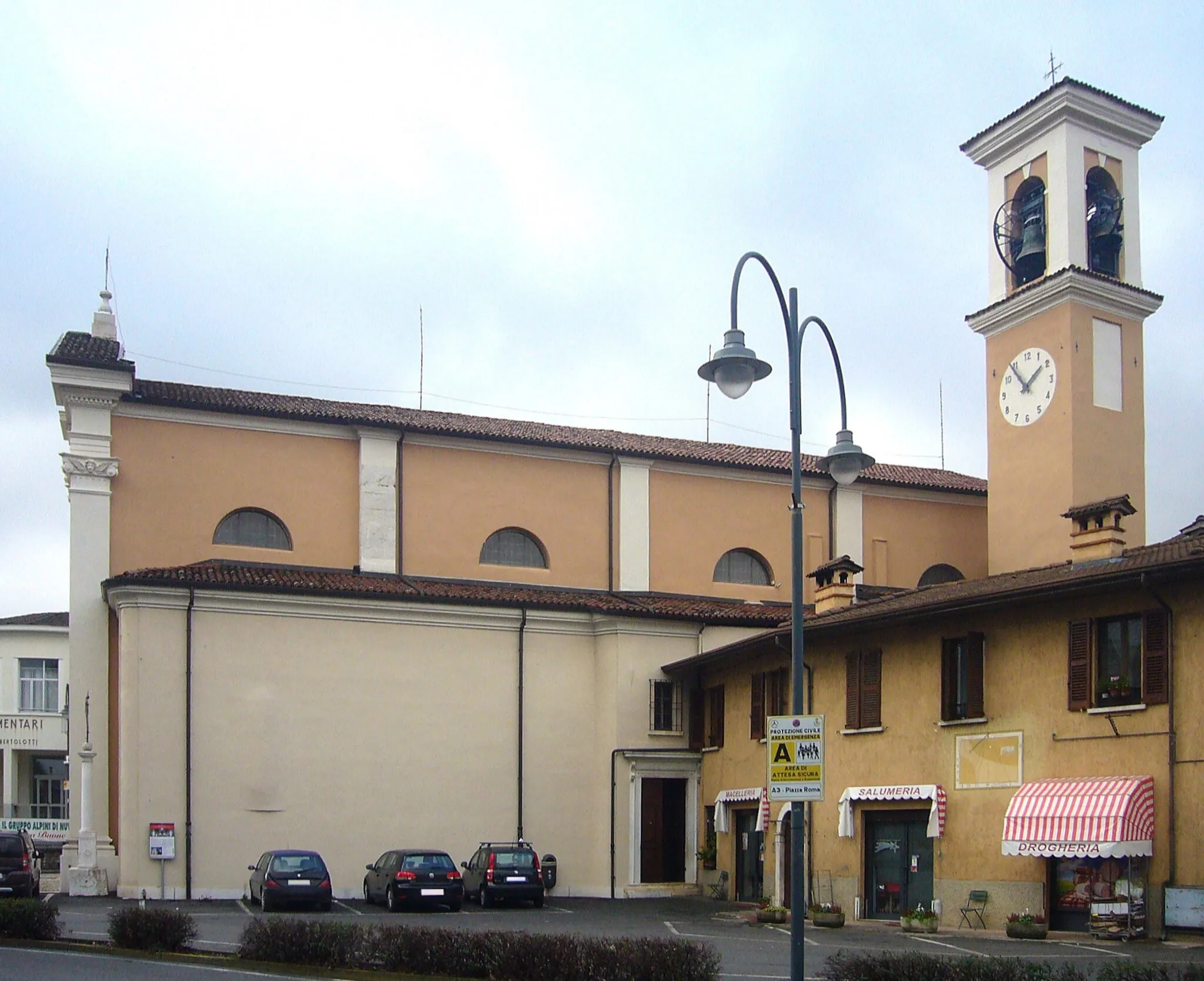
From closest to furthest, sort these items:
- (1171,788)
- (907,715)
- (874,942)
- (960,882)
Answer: (1171,788) < (874,942) < (960,882) < (907,715)

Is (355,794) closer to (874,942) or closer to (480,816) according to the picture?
(480,816)

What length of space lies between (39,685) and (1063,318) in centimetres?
4749

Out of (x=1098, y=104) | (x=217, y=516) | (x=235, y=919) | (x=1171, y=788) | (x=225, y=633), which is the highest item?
(x=1098, y=104)

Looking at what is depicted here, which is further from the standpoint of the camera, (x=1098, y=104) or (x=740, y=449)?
(x=740, y=449)

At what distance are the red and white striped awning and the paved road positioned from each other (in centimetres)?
138

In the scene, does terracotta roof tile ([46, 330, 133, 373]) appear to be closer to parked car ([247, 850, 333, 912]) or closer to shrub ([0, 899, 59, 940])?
parked car ([247, 850, 333, 912])

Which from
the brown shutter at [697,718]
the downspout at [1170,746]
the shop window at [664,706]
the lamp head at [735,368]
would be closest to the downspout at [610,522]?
the shop window at [664,706]

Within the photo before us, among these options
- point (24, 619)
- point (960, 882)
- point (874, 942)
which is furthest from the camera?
point (24, 619)

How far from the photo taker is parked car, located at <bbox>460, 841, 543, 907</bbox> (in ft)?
99.0

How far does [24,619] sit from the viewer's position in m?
65.1

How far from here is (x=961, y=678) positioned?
25.9m

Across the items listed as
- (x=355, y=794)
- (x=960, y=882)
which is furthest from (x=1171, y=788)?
(x=355, y=794)

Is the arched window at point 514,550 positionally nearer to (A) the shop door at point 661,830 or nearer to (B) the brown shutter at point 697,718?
(B) the brown shutter at point 697,718

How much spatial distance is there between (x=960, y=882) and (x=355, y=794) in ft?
46.6
